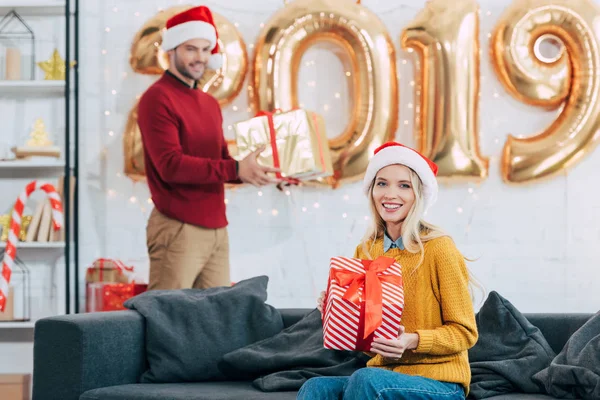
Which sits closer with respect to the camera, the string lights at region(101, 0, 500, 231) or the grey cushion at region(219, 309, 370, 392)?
the grey cushion at region(219, 309, 370, 392)

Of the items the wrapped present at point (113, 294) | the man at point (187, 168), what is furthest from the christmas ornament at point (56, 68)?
the wrapped present at point (113, 294)

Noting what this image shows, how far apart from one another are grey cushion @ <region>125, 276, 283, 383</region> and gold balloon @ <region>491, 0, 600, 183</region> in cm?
166

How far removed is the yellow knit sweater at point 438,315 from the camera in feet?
7.88

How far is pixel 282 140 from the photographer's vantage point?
384 cm

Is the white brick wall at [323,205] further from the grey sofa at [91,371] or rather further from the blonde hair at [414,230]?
the blonde hair at [414,230]

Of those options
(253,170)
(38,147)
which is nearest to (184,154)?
(253,170)

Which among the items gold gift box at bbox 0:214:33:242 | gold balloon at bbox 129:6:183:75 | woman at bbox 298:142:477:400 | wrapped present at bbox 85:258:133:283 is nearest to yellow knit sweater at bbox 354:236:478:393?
woman at bbox 298:142:477:400

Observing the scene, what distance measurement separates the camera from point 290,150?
3854 millimetres

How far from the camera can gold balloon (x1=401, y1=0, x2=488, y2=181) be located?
4262 millimetres

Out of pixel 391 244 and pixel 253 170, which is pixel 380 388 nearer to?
pixel 391 244

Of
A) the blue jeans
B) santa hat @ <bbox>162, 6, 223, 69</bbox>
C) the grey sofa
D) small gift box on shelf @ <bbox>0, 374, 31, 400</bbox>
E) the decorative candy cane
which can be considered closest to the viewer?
the blue jeans

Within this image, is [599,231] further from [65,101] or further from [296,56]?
[65,101]

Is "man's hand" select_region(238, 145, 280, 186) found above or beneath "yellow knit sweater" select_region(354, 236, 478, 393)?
above

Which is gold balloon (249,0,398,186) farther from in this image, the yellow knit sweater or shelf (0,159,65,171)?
the yellow knit sweater
